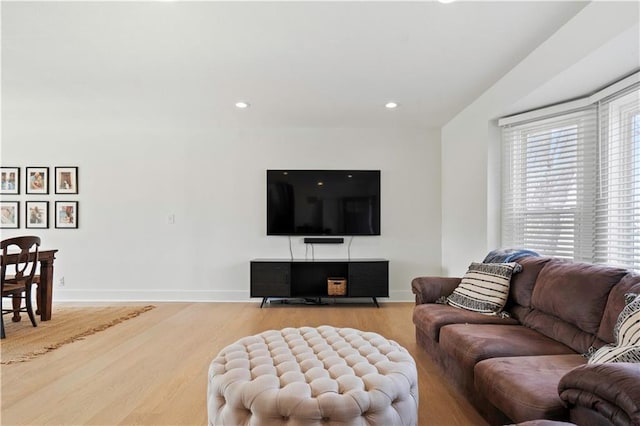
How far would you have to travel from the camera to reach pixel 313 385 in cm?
150

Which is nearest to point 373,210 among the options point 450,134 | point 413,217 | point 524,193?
point 413,217

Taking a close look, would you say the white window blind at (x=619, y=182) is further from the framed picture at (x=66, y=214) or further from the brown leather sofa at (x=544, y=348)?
the framed picture at (x=66, y=214)

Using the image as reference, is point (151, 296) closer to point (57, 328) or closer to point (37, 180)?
point (57, 328)

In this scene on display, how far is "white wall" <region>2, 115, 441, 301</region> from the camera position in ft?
16.7

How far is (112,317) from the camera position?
165 inches

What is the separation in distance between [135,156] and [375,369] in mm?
4671

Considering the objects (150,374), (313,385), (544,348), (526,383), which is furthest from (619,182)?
(150,374)

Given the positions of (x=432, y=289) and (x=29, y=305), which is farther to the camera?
(x=29, y=305)

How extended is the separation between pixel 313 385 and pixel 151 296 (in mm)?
4253

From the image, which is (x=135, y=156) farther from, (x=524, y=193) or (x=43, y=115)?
(x=524, y=193)

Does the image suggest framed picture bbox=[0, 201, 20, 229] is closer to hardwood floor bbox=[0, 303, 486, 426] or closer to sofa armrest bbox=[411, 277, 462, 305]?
hardwood floor bbox=[0, 303, 486, 426]

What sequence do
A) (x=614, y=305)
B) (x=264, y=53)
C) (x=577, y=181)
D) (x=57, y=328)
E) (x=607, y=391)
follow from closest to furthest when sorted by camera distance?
1. (x=607, y=391)
2. (x=614, y=305)
3. (x=264, y=53)
4. (x=577, y=181)
5. (x=57, y=328)

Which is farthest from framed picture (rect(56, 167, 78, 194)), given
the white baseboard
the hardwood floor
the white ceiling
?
the hardwood floor

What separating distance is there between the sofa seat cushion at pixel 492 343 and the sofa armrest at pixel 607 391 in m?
0.65
